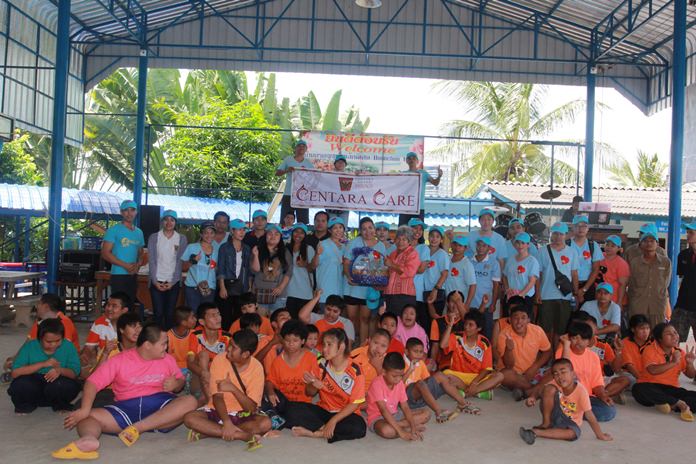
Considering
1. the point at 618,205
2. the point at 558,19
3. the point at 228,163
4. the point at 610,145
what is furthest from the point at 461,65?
the point at 610,145

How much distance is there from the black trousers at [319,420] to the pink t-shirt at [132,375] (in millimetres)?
877

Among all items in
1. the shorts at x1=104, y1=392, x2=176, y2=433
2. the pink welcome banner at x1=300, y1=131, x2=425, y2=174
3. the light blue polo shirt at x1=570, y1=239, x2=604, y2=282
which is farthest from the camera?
the pink welcome banner at x1=300, y1=131, x2=425, y2=174

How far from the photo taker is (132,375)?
4895mm

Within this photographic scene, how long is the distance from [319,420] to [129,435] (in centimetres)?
132

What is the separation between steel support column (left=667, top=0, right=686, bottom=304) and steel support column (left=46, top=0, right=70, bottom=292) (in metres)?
8.89

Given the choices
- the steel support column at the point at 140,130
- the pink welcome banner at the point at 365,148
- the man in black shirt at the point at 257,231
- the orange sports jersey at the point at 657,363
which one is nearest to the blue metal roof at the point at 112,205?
the steel support column at the point at 140,130

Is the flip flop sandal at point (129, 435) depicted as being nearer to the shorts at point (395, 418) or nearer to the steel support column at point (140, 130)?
the shorts at point (395, 418)

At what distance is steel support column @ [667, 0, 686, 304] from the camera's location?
10.2 metres

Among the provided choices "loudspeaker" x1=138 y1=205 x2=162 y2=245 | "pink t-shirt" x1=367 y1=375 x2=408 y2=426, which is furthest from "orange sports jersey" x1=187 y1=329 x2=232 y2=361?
"loudspeaker" x1=138 y1=205 x2=162 y2=245

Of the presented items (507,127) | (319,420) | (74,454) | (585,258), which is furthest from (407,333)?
(507,127)

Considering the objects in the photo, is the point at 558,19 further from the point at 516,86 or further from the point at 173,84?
the point at 173,84

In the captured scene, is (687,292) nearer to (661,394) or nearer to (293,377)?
(661,394)

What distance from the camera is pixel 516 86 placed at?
2411 cm

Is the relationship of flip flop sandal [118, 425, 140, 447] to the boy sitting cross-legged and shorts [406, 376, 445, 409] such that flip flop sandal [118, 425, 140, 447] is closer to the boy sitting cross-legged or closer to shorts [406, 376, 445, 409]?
the boy sitting cross-legged
